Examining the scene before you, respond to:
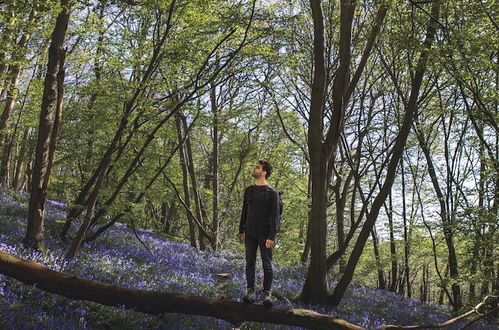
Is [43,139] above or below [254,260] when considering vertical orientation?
above

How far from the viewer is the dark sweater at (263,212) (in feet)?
19.1

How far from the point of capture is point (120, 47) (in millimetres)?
9484

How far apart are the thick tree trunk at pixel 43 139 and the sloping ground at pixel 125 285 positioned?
1.38 feet

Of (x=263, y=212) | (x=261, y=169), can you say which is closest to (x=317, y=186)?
(x=261, y=169)

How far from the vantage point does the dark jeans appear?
224 inches

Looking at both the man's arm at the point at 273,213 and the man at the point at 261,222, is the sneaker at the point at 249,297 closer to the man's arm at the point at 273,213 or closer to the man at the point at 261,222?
the man at the point at 261,222

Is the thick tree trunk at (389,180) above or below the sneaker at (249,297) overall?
above

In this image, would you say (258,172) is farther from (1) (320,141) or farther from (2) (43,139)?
(2) (43,139)

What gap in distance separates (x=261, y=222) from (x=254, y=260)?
656mm

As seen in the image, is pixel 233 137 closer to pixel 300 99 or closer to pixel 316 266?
pixel 300 99

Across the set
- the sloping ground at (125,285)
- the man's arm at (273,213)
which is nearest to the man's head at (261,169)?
the man's arm at (273,213)

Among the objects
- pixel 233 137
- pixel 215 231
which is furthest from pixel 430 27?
pixel 233 137

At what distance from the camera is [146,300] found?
475cm

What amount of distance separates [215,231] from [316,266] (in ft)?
37.1
